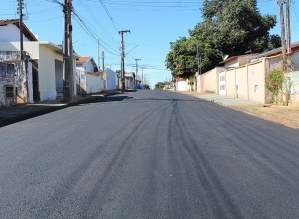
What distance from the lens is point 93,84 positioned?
36.2 m

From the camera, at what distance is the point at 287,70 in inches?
661

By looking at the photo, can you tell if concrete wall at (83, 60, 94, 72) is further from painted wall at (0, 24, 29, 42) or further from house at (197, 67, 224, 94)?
painted wall at (0, 24, 29, 42)

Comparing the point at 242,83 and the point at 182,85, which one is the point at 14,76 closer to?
the point at 242,83

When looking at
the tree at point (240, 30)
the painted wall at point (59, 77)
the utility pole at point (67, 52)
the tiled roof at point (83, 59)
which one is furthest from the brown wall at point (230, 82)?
the tiled roof at point (83, 59)

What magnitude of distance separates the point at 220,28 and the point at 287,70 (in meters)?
24.8

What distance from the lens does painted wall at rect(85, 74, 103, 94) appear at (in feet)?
108

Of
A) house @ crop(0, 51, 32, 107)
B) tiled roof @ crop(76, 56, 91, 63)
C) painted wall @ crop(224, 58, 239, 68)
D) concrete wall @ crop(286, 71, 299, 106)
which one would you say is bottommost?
concrete wall @ crop(286, 71, 299, 106)

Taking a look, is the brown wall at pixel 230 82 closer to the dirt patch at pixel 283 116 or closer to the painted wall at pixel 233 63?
the painted wall at pixel 233 63

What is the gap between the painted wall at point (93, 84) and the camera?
3281 cm

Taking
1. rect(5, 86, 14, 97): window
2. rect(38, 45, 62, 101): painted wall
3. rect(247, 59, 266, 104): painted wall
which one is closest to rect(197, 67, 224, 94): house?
rect(247, 59, 266, 104): painted wall

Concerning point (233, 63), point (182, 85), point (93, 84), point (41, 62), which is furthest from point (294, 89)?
point (182, 85)

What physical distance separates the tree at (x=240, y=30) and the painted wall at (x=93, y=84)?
1672 cm

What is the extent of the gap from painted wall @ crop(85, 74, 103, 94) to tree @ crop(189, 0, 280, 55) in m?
16.7

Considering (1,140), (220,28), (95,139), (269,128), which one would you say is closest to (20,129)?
(1,140)
